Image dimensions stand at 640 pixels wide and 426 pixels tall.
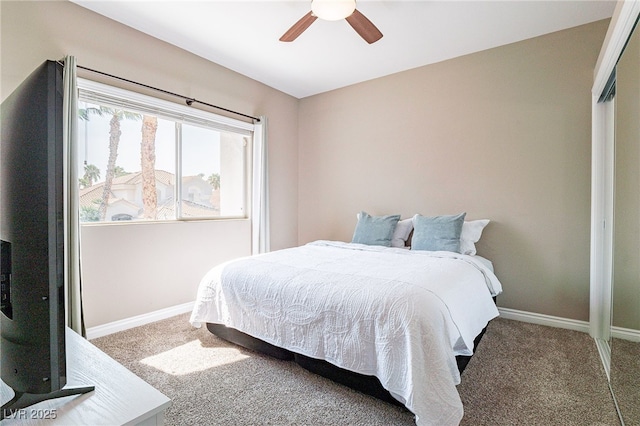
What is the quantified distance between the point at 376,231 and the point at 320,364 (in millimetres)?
1701

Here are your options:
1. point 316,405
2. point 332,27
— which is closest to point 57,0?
point 332,27

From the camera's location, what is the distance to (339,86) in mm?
4180

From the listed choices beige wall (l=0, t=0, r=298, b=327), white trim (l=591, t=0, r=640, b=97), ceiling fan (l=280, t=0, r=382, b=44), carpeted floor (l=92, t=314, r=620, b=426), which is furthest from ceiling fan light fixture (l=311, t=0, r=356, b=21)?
carpeted floor (l=92, t=314, r=620, b=426)

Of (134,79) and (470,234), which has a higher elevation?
(134,79)

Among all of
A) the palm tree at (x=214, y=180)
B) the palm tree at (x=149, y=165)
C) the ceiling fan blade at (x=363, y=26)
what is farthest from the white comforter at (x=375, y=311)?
the ceiling fan blade at (x=363, y=26)

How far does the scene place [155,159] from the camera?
3123mm

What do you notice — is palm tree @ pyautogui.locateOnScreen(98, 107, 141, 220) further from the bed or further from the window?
the bed

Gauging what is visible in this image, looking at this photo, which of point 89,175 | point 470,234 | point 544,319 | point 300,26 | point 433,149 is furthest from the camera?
point 433,149

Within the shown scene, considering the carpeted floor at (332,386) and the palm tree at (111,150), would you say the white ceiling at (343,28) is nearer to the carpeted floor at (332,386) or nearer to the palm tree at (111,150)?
the palm tree at (111,150)

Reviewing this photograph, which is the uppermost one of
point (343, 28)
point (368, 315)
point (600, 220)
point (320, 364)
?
point (343, 28)

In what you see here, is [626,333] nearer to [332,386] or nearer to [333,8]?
[332,386]

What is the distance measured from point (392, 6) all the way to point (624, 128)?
177 centimetres

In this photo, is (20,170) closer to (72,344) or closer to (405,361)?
(72,344)

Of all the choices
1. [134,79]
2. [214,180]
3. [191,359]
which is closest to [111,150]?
[134,79]
